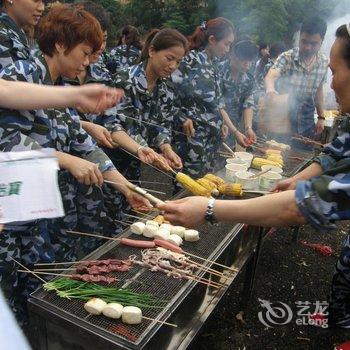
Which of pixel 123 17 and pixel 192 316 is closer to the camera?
pixel 192 316

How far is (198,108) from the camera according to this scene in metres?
5.86

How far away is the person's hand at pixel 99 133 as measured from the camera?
379 centimetres

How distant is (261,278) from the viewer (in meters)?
5.14

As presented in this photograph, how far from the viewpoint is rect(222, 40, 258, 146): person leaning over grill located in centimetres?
629

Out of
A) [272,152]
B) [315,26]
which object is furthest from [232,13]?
[272,152]

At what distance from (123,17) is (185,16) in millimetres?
3503

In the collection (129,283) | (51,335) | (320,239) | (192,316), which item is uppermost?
(129,283)

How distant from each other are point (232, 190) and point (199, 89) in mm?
2343

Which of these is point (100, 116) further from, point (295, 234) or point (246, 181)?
point (295, 234)

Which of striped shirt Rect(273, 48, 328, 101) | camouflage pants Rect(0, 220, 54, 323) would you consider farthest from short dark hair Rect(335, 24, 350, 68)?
striped shirt Rect(273, 48, 328, 101)

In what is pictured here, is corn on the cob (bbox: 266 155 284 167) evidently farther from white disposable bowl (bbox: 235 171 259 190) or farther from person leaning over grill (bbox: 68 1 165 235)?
person leaning over grill (bbox: 68 1 165 235)

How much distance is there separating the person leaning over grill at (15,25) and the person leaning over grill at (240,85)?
3700 millimetres

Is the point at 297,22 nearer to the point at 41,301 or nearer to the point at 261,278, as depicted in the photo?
the point at 261,278

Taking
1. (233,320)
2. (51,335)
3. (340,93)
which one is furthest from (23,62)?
(233,320)
